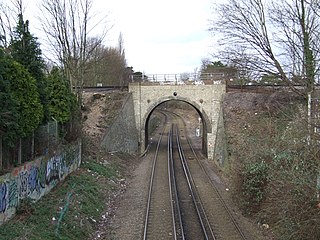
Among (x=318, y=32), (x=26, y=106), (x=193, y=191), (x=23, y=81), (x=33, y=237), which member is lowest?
(x=193, y=191)

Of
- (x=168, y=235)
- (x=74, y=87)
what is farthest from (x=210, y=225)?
(x=74, y=87)

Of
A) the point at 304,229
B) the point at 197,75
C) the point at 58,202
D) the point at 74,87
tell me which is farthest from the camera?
the point at 197,75

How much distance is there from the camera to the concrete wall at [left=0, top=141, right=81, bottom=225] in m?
10.9

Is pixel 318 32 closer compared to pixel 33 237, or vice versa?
pixel 318 32

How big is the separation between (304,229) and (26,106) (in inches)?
348

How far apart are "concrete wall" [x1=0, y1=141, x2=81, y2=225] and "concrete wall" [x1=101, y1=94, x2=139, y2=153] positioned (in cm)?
902

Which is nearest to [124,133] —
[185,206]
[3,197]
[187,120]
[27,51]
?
[185,206]

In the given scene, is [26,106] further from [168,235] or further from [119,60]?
[119,60]

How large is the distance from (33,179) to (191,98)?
20.8m

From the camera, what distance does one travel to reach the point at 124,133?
31234 mm

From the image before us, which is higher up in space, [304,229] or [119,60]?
[119,60]

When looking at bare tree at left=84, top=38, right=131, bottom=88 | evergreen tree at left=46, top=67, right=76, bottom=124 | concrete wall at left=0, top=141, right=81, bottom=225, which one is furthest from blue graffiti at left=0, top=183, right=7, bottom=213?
bare tree at left=84, top=38, right=131, bottom=88

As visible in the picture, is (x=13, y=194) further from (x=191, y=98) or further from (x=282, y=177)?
(x=191, y=98)

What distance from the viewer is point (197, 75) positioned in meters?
34.4
